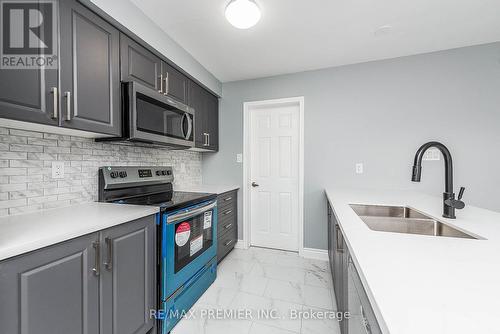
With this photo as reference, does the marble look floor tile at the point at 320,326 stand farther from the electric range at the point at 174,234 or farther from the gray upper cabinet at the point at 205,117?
the gray upper cabinet at the point at 205,117

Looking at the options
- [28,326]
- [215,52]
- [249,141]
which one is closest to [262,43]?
[215,52]

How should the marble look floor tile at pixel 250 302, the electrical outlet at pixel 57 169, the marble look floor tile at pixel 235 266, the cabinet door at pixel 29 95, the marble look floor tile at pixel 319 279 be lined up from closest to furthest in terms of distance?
the cabinet door at pixel 29 95
the electrical outlet at pixel 57 169
the marble look floor tile at pixel 250 302
the marble look floor tile at pixel 319 279
the marble look floor tile at pixel 235 266

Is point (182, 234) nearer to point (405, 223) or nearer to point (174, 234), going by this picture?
point (174, 234)

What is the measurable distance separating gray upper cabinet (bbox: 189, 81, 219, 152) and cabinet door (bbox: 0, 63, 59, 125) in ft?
4.68

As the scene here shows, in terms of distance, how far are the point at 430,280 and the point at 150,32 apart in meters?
2.30

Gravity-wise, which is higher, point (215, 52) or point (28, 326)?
point (215, 52)

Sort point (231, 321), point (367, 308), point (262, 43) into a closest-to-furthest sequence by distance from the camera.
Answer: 1. point (367, 308)
2. point (231, 321)
3. point (262, 43)

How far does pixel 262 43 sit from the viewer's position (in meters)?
2.18

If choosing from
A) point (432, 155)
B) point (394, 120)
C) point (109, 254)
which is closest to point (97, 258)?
point (109, 254)

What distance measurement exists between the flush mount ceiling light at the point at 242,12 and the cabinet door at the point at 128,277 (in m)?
1.55

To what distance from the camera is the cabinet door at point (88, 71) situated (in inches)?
48.1

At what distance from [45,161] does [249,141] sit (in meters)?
2.20

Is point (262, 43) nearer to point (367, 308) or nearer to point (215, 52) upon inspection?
point (215, 52)

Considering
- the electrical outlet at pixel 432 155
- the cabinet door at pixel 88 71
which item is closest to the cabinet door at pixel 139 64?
the cabinet door at pixel 88 71
